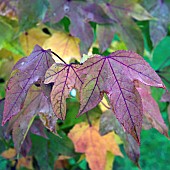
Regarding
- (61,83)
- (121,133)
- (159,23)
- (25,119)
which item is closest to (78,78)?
(61,83)

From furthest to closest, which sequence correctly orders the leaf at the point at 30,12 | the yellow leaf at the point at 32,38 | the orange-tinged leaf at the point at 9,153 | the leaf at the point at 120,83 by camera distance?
1. the orange-tinged leaf at the point at 9,153
2. the yellow leaf at the point at 32,38
3. the leaf at the point at 30,12
4. the leaf at the point at 120,83

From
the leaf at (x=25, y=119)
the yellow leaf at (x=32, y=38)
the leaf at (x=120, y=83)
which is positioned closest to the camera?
the leaf at (x=120, y=83)

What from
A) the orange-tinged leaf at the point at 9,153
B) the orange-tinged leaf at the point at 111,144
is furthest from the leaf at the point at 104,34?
the orange-tinged leaf at the point at 9,153

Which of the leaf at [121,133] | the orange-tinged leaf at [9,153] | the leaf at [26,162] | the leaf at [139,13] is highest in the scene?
the leaf at [139,13]

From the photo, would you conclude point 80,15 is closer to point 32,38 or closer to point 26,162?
point 32,38

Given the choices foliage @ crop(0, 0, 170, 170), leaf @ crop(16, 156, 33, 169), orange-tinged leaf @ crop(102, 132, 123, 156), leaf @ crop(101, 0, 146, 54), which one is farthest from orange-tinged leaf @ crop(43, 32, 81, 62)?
leaf @ crop(16, 156, 33, 169)

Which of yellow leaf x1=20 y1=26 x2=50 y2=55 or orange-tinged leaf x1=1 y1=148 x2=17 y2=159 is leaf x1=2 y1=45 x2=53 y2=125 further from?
orange-tinged leaf x1=1 y1=148 x2=17 y2=159

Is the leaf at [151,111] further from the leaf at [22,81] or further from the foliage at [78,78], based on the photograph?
the leaf at [22,81]

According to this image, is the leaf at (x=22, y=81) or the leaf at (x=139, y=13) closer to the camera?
the leaf at (x=22, y=81)
